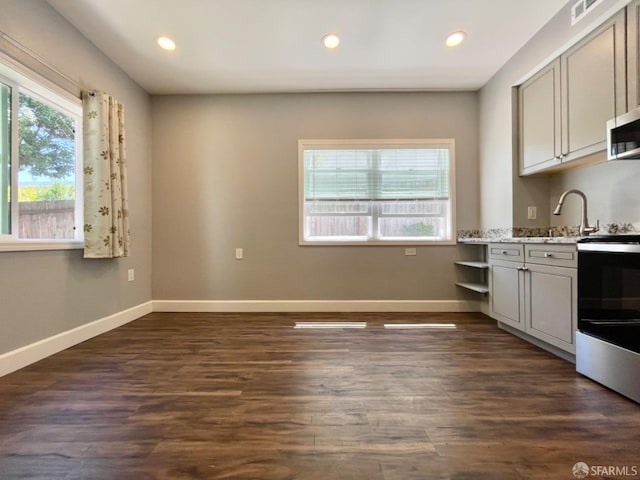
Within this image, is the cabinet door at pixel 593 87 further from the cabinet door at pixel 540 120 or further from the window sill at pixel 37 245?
the window sill at pixel 37 245

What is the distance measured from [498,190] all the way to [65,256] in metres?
4.26

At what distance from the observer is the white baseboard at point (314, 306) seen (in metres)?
3.79

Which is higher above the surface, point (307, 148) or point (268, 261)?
point (307, 148)

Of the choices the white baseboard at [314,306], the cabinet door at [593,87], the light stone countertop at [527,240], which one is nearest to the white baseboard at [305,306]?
the white baseboard at [314,306]

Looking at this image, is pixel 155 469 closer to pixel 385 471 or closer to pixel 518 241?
pixel 385 471

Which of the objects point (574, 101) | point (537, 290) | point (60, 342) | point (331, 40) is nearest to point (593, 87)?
point (574, 101)

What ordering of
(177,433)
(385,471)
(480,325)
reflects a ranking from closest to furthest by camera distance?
(385,471) → (177,433) → (480,325)

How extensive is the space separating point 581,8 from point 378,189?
2.26 m

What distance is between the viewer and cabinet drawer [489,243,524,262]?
9.00 feet

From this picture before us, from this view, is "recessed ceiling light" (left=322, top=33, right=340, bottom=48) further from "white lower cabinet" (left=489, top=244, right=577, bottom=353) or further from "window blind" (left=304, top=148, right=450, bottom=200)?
"white lower cabinet" (left=489, top=244, right=577, bottom=353)

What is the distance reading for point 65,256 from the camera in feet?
8.52

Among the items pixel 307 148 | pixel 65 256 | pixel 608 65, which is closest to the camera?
pixel 608 65

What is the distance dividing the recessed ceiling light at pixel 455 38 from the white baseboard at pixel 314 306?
2760 mm

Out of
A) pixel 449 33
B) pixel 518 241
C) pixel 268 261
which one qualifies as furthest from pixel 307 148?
pixel 518 241
